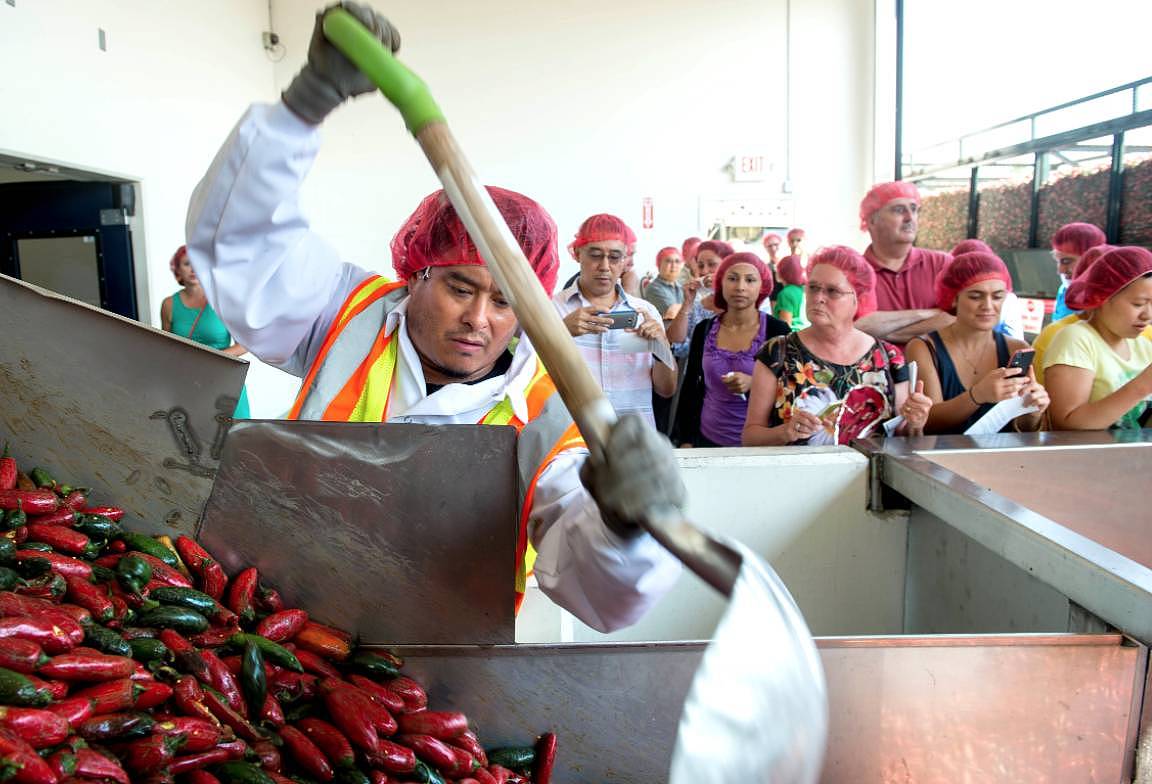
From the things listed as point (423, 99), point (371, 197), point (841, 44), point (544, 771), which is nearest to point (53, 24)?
point (371, 197)

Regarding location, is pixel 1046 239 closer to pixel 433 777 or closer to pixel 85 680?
pixel 433 777

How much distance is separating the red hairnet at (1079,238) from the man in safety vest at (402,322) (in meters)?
3.56

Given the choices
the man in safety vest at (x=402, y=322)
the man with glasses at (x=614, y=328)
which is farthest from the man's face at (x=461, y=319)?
the man with glasses at (x=614, y=328)

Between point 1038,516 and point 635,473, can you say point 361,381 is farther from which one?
point 1038,516

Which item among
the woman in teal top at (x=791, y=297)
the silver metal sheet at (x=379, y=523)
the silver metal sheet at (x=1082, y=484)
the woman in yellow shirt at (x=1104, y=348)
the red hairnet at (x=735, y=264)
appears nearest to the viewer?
the silver metal sheet at (x=379, y=523)

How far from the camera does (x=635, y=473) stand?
888 mm

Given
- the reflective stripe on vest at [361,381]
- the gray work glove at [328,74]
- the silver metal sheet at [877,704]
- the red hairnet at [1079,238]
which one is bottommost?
the silver metal sheet at [877,704]

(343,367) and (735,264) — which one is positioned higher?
(735,264)

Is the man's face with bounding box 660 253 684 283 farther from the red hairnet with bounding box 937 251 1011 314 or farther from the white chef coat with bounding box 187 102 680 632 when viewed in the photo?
the white chef coat with bounding box 187 102 680 632

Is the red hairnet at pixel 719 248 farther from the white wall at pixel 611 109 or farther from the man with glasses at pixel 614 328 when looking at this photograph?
the white wall at pixel 611 109

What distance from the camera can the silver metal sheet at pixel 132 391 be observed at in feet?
4.87

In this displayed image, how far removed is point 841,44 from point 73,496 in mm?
9545

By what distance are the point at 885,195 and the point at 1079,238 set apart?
139 centimetres

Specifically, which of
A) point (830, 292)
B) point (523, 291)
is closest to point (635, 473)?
point (523, 291)
